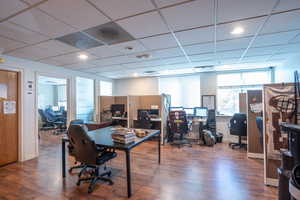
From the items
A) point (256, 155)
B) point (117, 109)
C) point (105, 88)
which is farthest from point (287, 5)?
point (105, 88)

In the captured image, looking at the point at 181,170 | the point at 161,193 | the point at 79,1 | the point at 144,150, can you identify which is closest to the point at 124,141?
the point at 161,193

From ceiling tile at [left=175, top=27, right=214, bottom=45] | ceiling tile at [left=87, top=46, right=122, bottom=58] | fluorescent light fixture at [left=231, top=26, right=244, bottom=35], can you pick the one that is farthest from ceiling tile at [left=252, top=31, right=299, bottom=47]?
ceiling tile at [left=87, top=46, right=122, bottom=58]

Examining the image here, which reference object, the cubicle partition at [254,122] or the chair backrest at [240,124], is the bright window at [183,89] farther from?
the cubicle partition at [254,122]

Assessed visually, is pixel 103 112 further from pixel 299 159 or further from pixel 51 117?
pixel 299 159

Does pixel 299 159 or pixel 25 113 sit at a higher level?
pixel 25 113

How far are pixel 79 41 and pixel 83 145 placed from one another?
A: 175 cm

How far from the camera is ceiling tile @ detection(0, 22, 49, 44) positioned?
80.4 inches

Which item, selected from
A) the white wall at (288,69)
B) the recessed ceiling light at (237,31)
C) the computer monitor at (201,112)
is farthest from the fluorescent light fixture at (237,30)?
the computer monitor at (201,112)

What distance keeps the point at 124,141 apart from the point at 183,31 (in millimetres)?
1853

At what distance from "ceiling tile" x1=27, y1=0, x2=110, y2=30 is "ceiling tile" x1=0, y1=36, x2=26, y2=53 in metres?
1.35

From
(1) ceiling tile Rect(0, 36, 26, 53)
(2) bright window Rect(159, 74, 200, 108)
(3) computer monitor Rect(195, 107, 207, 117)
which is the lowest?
(3) computer monitor Rect(195, 107, 207, 117)

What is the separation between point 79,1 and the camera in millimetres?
1562

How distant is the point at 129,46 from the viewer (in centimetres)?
287

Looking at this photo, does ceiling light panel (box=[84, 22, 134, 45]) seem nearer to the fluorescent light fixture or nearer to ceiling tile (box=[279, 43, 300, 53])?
the fluorescent light fixture
